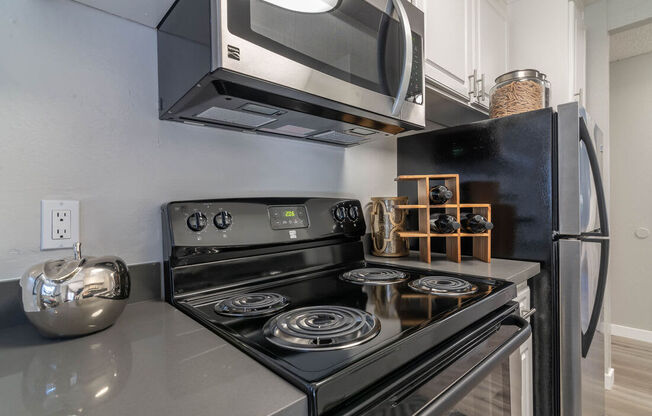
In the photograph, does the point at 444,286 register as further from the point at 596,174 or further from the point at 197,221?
the point at 596,174

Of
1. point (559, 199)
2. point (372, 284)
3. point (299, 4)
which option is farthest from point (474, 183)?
point (299, 4)

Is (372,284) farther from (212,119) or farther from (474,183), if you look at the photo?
(474,183)

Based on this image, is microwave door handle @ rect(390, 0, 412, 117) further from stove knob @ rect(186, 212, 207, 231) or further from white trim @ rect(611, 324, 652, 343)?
white trim @ rect(611, 324, 652, 343)

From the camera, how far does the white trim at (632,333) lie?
2.71 metres

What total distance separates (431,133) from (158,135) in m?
1.18

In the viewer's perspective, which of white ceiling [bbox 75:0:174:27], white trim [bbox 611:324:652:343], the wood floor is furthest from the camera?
white trim [bbox 611:324:652:343]

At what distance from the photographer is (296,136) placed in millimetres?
1153

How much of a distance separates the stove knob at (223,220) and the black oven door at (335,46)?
0.41 meters

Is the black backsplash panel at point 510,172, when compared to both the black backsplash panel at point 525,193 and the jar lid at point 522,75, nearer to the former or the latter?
the black backsplash panel at point 525,193

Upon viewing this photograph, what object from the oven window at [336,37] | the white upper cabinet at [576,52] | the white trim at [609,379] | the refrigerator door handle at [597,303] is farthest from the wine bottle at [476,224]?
the white trim at [609,379]

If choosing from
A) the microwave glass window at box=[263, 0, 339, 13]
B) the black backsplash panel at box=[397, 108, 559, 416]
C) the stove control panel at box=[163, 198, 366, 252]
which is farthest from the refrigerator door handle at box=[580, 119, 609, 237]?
the microwave glass window at box=[263, 0, 339, 13]

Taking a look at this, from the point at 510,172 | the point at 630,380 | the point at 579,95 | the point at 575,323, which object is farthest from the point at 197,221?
the point at 630,380

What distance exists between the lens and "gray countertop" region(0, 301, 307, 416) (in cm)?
37

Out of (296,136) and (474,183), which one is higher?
(296,136)
